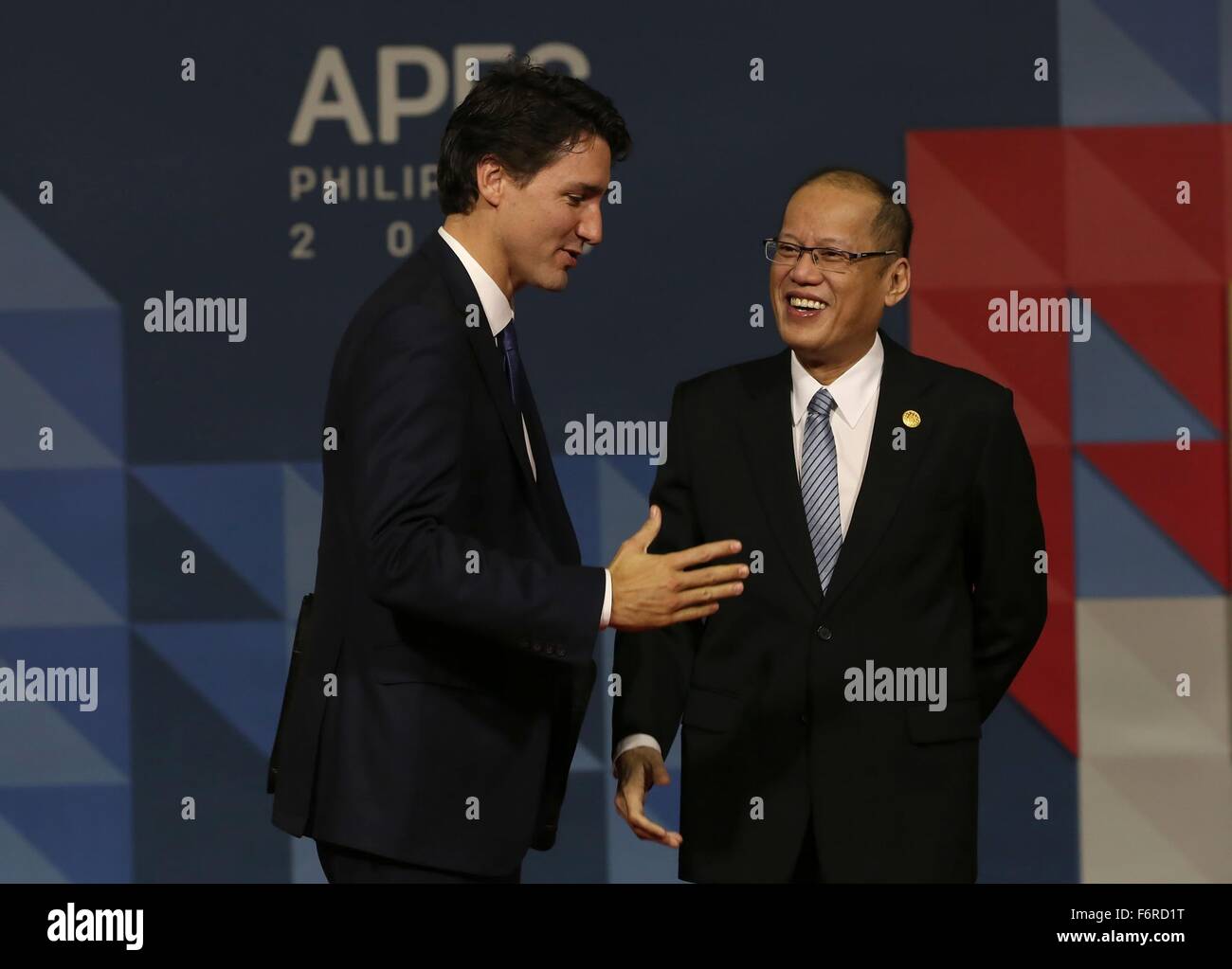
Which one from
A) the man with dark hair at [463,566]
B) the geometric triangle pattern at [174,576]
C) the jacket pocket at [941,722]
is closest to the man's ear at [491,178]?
the man with dark hair at [463,566]

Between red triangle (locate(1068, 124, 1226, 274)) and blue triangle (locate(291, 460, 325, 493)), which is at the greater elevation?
red triangle (locate(1068, 124, 1226, 274))

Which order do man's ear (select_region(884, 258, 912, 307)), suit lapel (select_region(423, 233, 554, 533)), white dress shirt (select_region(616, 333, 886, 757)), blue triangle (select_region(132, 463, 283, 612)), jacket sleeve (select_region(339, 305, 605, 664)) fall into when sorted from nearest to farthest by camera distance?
jacket sleeve (select_region(339, 305, 605, 664)) < suit lapel (select_region(423, 233, 554, 533)) < white dress shirt (select_region(616, 333, 886, 757)) < man's ear (select_region(884, 258, 912, 307)) < blue triangle (select_region(132, 463, 283, 612))

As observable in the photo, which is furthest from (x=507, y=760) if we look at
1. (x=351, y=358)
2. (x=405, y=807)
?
(x=351, y=358)

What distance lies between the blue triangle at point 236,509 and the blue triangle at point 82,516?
12 centimetres

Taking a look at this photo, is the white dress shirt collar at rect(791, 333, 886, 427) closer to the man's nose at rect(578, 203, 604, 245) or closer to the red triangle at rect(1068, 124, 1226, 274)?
the man's nose at rect(578, 203, 604, 245)

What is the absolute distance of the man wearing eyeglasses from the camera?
2713 mm

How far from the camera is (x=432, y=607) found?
2252 millimetres

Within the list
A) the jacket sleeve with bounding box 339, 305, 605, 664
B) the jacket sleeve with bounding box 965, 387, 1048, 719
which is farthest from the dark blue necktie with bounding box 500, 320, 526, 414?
the jacket sleeve with bounding box 965, 387, 1048, 719

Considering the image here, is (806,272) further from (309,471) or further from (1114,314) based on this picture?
(309,471)

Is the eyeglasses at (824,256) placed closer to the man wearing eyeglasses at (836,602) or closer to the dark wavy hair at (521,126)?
the man wearing eyeglasses at (836,602)

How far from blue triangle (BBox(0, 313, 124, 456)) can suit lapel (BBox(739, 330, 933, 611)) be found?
6.83 feet

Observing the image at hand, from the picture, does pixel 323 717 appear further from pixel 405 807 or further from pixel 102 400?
pixel 102 400

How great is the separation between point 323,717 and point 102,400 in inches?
82.7

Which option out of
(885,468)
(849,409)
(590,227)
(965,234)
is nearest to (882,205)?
(849,409)
